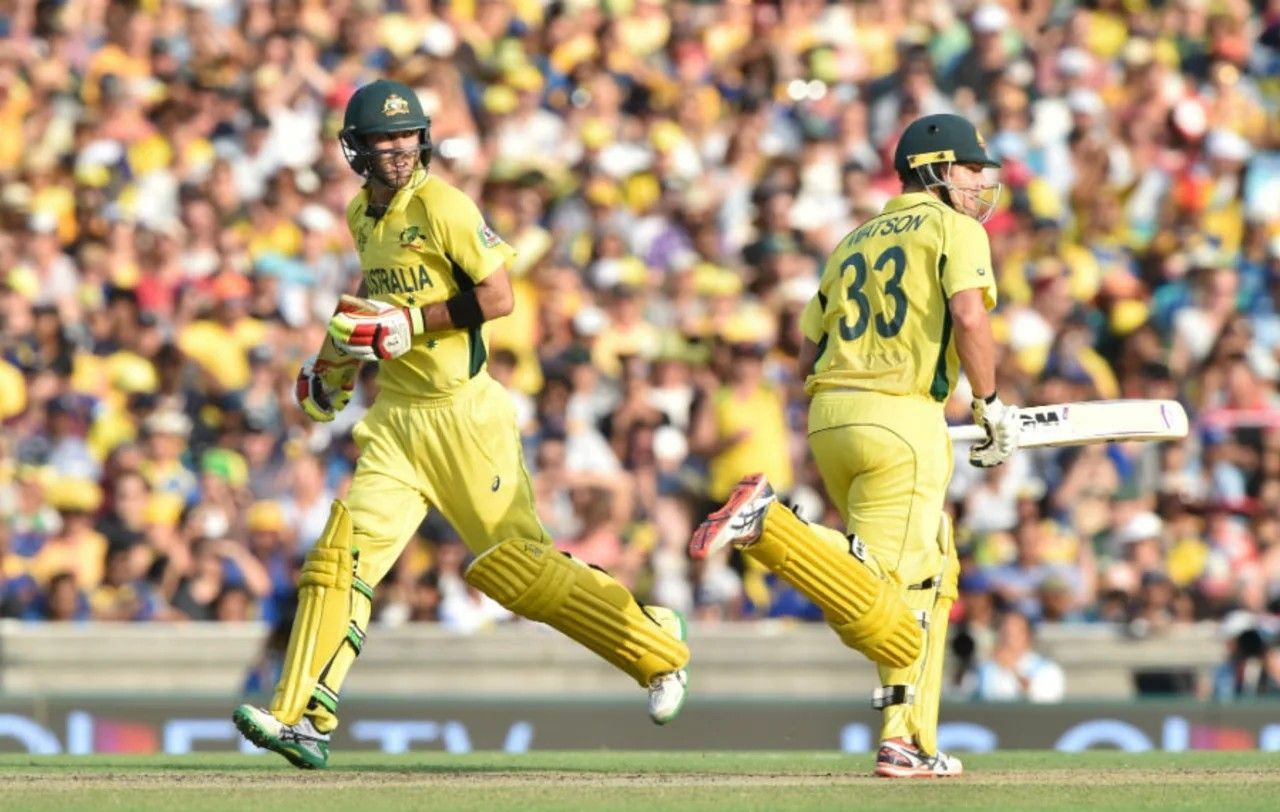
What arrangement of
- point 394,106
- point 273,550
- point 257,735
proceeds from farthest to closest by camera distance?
point 273,550 → point 394,106 → point 257,735

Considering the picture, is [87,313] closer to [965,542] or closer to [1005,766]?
[965,542]

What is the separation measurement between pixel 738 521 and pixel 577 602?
88 centimetres

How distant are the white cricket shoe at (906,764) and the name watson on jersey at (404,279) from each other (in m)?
2.02

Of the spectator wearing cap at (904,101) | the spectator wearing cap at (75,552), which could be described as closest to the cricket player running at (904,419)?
the spectator wearing cap at (75,552)

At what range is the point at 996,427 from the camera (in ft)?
25.0

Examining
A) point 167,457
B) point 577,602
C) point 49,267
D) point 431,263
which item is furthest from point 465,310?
point 49,267

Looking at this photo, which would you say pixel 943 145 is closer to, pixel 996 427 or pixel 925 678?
pixel 996 427

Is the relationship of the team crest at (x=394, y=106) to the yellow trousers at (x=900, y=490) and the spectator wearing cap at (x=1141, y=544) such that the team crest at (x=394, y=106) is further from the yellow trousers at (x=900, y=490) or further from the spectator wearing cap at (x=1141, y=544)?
the spectator wearing cap at (x=1141, y=544)

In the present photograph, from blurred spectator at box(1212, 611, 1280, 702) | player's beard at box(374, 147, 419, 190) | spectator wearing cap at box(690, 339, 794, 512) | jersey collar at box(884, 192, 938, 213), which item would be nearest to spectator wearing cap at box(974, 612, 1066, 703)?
blurred spectator at box(1212, 611, 1280, 702)

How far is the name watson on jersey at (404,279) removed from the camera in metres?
7.84

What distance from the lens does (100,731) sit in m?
11.2

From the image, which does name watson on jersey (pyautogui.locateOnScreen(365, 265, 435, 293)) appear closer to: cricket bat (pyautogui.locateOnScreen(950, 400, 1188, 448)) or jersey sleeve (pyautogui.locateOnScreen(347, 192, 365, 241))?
jersey sleeve (pyautogui.locateOnScreen(347, 192, 365, 241))

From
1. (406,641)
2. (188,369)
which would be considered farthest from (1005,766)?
(188,369)

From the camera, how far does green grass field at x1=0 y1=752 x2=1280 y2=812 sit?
6812mm
